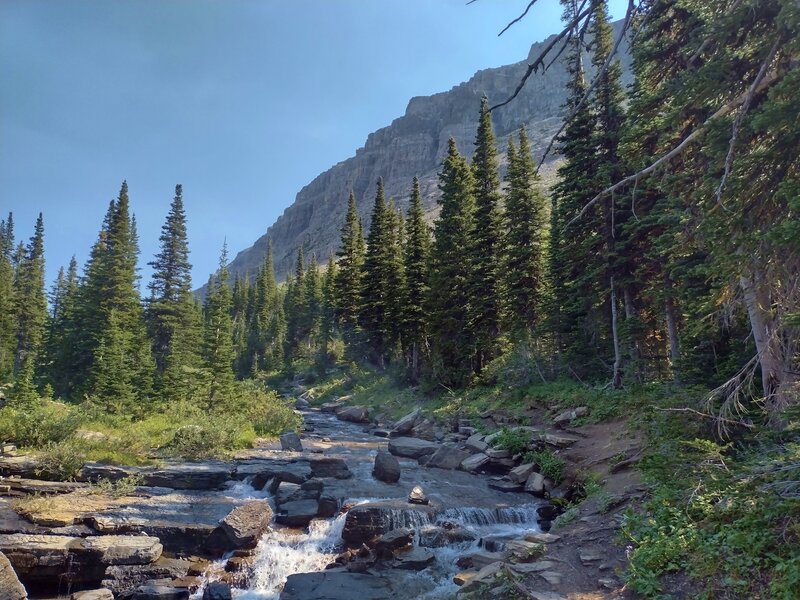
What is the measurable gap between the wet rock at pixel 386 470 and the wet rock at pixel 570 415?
A: 7.22 m

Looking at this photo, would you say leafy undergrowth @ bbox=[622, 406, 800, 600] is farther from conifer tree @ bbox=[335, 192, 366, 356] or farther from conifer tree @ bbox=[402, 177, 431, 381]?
conifer tree @ bbox=[335, 192, 366, 356]

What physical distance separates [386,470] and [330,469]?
215 centimetres

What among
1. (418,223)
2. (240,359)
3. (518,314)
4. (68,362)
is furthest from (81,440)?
(240,359)

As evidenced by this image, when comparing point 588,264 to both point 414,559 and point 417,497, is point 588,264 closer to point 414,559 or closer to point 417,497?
point 417,497

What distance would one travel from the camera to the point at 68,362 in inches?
1561

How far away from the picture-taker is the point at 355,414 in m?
38.1

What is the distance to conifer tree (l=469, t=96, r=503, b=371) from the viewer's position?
3262cm

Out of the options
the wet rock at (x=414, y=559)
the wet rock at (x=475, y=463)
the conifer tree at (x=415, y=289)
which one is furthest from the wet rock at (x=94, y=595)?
the conifer tree at (x=415, y=289)

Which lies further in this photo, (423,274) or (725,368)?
(423,274)

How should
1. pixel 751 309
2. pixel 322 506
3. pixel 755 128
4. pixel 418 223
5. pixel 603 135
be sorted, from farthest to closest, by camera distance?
pixel 418 223 → pixel 603 135 → pixel 322 506 → pixel 751 309 → pixel 755 128

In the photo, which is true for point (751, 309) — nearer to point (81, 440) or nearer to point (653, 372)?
point (653, 372)

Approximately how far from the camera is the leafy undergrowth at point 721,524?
571 centimetres

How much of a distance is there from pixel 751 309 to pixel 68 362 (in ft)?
149

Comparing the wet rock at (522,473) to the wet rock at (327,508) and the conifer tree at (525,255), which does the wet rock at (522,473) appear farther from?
the conifer tree at (525,255)
